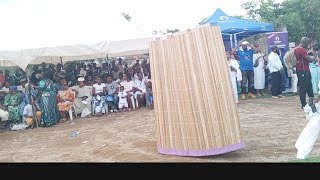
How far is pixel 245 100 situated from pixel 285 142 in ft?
16.1

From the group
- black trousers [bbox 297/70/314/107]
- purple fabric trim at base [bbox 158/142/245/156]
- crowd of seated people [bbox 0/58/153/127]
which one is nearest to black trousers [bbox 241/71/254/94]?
crowd of seated people [bbox 0/58/153/127]

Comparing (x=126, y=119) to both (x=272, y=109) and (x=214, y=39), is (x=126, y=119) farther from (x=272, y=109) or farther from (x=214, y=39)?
(x=214, y=39)

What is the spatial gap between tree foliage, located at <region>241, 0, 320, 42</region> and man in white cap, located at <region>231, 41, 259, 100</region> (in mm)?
7220

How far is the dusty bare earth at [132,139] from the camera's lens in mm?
5332

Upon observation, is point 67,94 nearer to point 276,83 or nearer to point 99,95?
point 99,95

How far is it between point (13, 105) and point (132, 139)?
12.6ft

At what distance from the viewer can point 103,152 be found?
20.0ft

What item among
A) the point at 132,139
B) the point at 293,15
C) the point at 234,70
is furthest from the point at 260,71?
the point at 293,15

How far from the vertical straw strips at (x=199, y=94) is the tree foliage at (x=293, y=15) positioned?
1352 cm

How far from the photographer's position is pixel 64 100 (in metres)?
9.73

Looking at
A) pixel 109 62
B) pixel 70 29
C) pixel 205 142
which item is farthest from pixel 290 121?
pixel 109 62

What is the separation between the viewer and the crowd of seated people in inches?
364

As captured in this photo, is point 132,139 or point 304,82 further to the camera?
point 304,82

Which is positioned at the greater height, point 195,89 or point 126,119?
point 195,89
